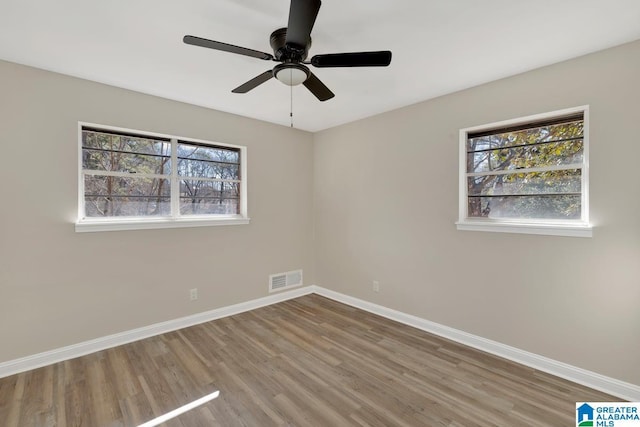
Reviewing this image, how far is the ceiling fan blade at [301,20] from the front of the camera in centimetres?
137

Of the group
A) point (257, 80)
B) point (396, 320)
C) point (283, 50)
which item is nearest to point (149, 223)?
point (257, 80)

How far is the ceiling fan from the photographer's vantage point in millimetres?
1445

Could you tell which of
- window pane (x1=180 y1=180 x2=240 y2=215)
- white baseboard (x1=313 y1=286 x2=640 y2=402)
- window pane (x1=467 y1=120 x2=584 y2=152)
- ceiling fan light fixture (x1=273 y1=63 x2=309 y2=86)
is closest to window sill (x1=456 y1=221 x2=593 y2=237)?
window pane (x1=467 y1=120 x2=584 y2=152)

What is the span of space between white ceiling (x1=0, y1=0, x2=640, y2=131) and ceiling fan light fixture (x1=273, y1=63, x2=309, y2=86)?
0.29m

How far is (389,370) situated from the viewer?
7.99 feet

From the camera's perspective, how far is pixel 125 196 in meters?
3.00

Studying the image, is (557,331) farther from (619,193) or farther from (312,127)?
(312,127)

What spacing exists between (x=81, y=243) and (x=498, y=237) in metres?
3.90

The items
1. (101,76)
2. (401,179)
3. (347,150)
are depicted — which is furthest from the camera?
(347,150)

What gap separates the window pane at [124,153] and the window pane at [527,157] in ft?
11.0

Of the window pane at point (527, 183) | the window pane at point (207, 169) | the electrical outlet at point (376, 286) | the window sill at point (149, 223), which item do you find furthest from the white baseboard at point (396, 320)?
the window pane at point (207, 169)

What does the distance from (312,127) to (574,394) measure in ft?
13.0

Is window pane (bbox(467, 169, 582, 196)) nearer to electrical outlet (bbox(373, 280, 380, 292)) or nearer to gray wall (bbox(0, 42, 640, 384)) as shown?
gray wall (bbox(0, 42, 640, 384))

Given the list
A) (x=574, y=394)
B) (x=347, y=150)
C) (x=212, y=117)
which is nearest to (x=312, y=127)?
(x=347, y=150)
